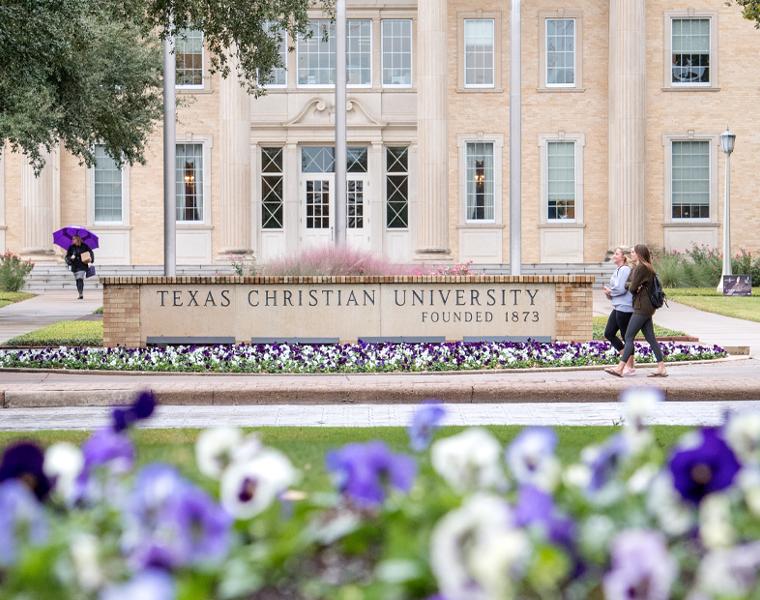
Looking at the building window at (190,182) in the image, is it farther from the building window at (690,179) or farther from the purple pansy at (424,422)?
the purple pansy at (424,422)

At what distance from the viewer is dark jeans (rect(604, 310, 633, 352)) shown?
1825cm

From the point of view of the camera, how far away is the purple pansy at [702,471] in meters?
3.46

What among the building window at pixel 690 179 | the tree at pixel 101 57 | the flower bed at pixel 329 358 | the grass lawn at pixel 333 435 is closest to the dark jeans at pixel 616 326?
the flower bed at pixel 329 358

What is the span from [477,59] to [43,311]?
66.0 ft

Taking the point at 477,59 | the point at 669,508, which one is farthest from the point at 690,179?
the point at 669,508

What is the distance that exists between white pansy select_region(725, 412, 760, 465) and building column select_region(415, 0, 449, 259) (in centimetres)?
3873

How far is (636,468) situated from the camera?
4.41 m

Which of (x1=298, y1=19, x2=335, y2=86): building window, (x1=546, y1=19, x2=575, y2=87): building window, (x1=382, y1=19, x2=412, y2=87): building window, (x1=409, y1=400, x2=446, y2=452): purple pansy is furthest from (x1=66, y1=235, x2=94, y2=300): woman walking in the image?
(x1=409, y1=400, x2=446, y2=452): purple pansy

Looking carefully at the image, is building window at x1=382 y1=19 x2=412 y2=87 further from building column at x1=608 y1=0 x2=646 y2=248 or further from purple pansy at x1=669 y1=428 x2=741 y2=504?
purple pansy at x1=669 y1=428 x2=741 y2=504

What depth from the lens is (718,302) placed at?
34.6 m

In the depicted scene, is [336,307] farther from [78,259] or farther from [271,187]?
[271,187]

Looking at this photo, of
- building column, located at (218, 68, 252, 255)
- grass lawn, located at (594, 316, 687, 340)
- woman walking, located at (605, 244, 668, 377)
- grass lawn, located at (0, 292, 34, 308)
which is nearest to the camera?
woman walking, located at (605, 244, 668, 377)

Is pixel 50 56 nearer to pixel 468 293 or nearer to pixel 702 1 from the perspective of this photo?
pixel 468 293

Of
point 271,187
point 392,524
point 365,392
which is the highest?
point 271,187
